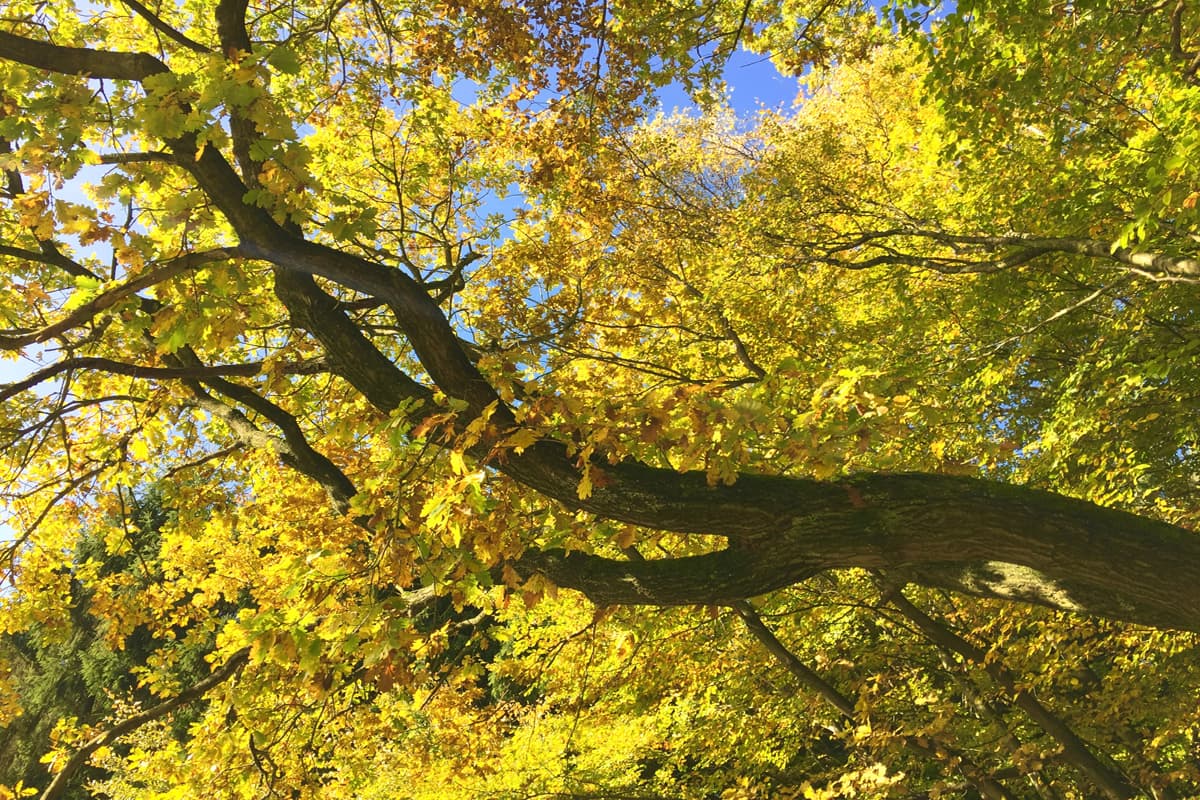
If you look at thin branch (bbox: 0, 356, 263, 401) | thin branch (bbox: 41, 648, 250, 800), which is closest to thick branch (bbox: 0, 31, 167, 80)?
thin branch (bbox: 0, 356, 263, 401)

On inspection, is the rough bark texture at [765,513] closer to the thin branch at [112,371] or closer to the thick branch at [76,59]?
the thick branch at [76,59]

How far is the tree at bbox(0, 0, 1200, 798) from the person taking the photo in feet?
9.30

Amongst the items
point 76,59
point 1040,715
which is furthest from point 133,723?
point 1040,715

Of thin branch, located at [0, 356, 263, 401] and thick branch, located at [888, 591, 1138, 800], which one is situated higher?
thin branch, located at [0, 356, 263, 401]

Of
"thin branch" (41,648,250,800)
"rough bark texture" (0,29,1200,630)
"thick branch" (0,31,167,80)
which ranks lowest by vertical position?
"thin branch" (41,648,250,800)

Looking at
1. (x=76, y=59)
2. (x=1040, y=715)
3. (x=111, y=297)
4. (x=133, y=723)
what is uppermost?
(x=76, y=59)

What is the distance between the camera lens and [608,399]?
290 centimetres

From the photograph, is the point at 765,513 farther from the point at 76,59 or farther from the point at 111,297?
the point at 76,59

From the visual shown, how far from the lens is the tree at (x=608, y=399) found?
2.84 m

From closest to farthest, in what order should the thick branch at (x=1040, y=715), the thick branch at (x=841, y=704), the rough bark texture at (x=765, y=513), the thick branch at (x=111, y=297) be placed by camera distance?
the thick branch at (x=111, y=297) < the rough bark texture at (x=765, y=513) < the thick branch at (x=841, y=704) < the thick branch at (x=1040, y=715)

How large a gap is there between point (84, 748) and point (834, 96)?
22798 mm

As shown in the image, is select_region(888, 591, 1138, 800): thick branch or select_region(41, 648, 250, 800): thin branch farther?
select_region(888, 591, 1138, 800): thick branch

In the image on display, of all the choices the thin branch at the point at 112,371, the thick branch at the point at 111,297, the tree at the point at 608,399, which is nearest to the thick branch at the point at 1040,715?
the tree at the point at 608,399

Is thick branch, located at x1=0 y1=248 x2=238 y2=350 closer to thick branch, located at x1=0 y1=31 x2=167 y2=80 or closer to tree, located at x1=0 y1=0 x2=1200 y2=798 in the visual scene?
tree, located at x1=0 y1=0 x2=1200 y2=798
